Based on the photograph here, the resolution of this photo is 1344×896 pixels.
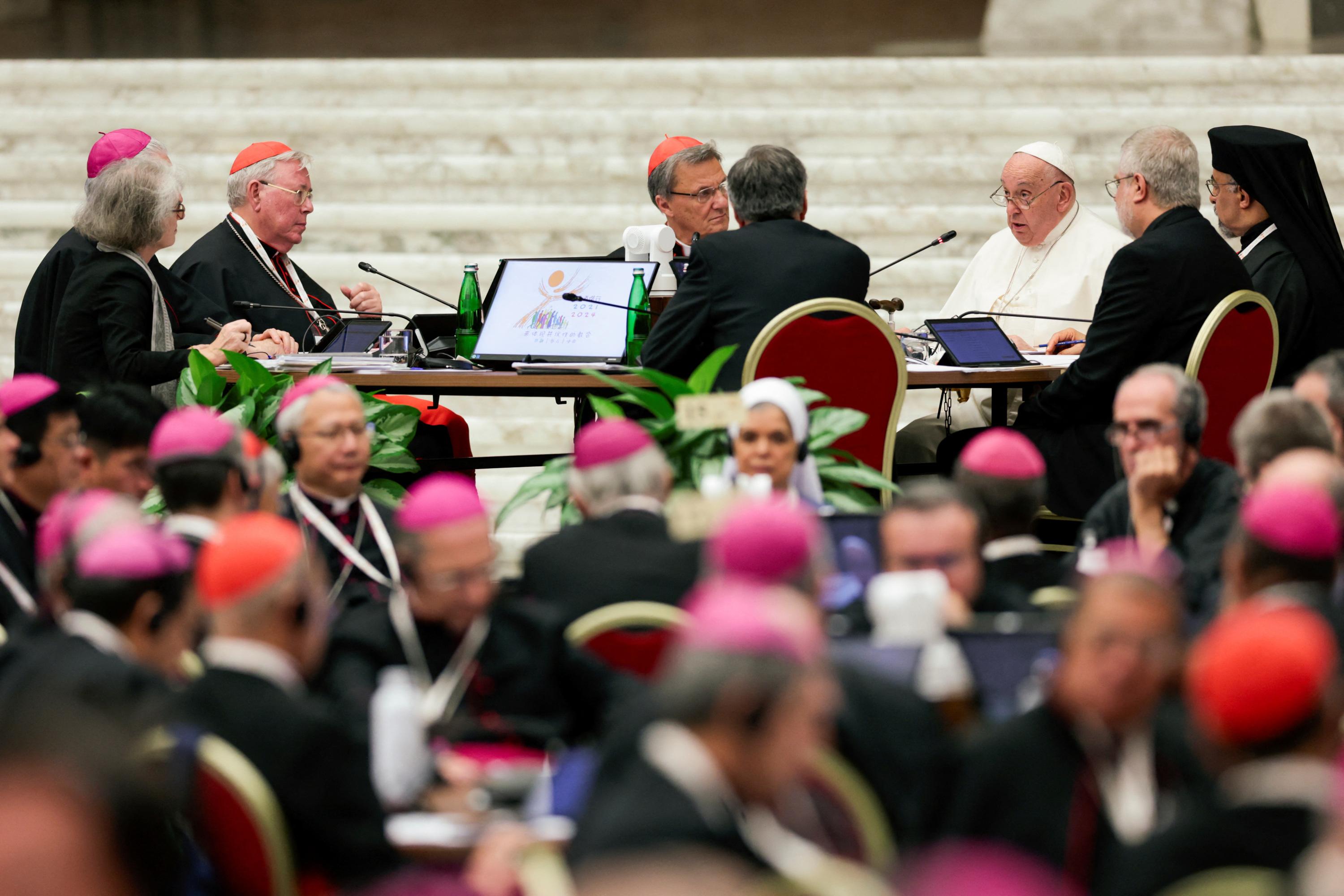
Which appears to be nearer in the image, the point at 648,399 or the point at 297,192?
the point at 648,399

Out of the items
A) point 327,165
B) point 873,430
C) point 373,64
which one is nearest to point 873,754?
point 873,430

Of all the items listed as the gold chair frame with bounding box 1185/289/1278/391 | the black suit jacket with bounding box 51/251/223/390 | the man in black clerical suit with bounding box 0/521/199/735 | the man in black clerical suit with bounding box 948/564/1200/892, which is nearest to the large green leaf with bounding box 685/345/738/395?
the gold chair frame with bounding box 1185/289/1278/391

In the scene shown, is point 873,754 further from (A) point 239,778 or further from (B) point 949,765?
(A) point 239,778

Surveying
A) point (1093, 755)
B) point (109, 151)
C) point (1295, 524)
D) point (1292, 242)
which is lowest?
point (1093, 755)

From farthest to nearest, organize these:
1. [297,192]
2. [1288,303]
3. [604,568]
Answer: [297,192]
[1288,303]
[604,568]

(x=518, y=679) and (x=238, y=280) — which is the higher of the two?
(x=238, y=280)

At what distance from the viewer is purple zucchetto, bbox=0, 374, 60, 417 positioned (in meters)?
3.68

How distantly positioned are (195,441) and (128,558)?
0.86 m

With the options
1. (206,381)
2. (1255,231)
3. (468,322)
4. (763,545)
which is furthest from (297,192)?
(763,545)

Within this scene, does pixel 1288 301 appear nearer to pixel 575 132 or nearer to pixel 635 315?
pixel 635 315

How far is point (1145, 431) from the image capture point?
368cm

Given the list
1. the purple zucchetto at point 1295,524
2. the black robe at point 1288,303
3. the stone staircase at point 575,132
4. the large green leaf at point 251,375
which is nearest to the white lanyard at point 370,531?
the large green leaf at point 251,375

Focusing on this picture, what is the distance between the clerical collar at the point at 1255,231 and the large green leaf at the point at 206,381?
11.4ft

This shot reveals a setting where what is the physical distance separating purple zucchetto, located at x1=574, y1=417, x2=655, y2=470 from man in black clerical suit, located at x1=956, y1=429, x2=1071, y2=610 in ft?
2.08
